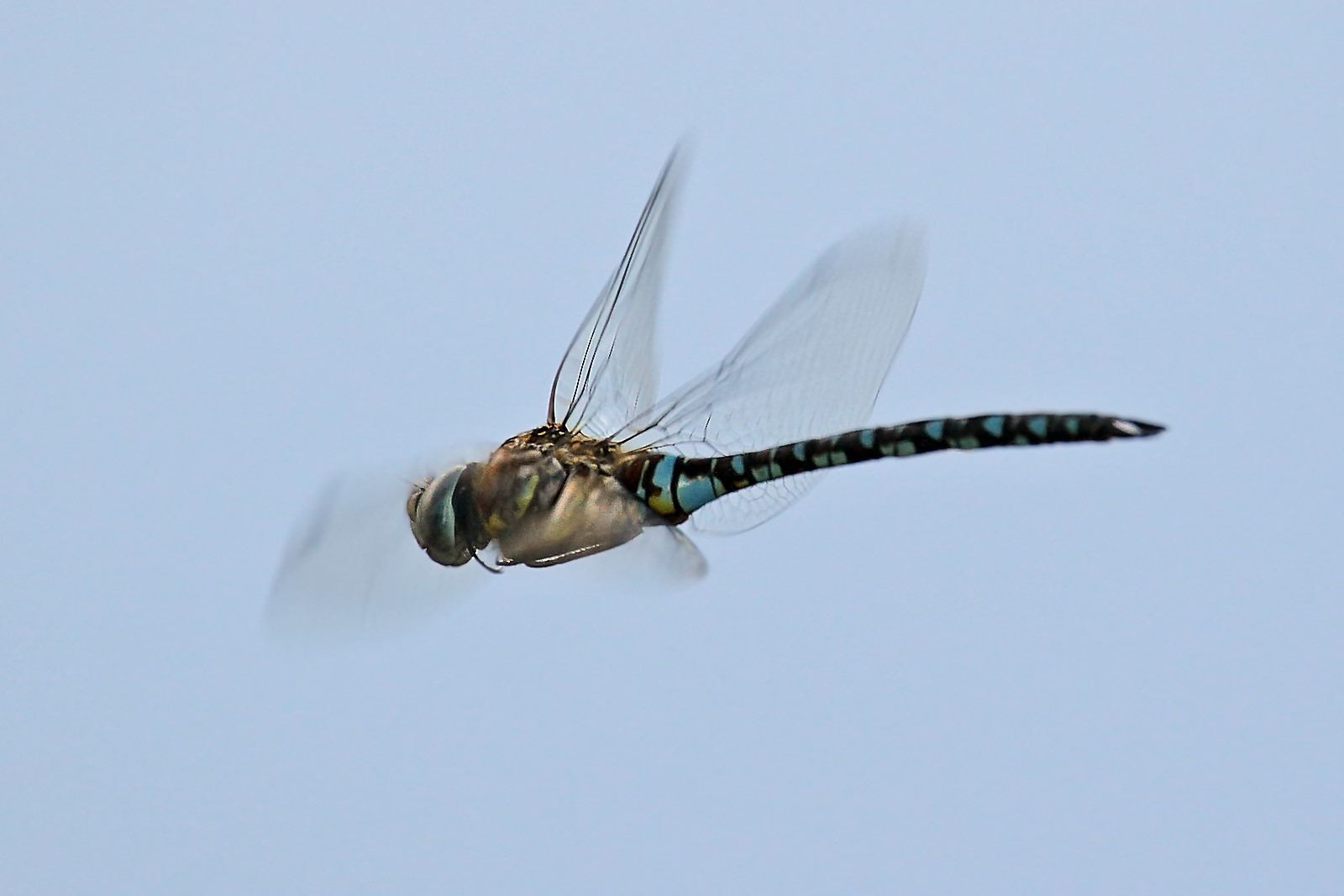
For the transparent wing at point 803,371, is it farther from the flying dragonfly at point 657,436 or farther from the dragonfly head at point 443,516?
the dragonfly head at point 443,516

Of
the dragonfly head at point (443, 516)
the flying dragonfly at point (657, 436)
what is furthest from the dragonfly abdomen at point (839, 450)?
the dragonfly head at point (443, 516)

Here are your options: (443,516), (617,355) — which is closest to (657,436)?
(617,355)

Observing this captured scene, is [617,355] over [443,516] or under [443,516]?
over

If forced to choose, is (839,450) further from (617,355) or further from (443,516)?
(443,516)

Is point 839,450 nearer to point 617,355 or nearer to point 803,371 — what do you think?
point 803,371

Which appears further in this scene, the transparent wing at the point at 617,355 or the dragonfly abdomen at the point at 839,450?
the transparent wing at the point at 617,355

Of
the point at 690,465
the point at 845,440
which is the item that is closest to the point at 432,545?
the point at 690,465

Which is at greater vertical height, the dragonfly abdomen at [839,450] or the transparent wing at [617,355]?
the transparent wing at [617,355]
